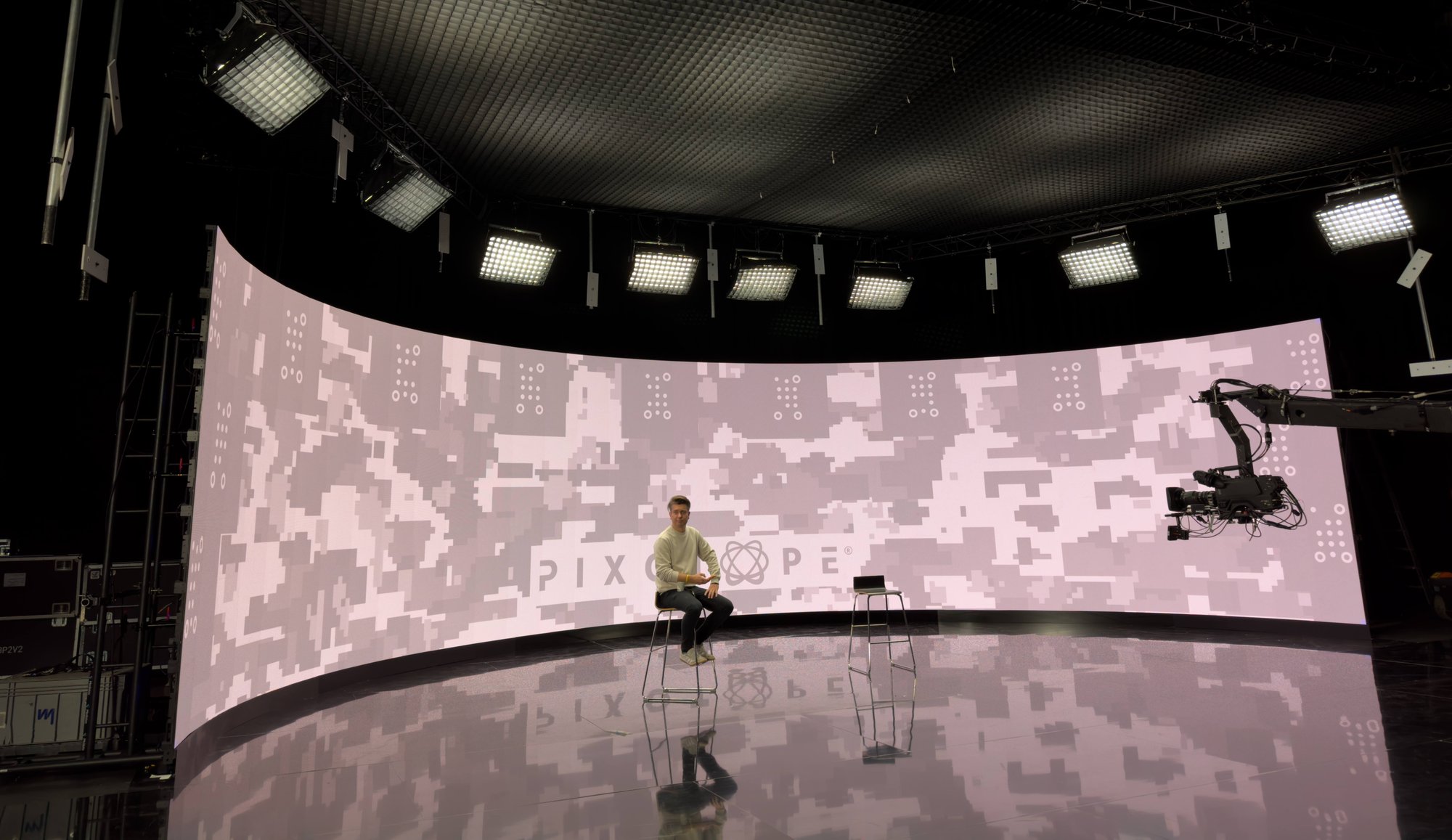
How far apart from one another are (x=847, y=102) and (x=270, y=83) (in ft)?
11.6

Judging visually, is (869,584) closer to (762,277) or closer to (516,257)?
(762,277)

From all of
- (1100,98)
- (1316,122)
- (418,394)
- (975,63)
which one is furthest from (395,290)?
(1316,122)

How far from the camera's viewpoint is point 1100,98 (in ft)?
17.2

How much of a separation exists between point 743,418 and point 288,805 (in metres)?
5.46

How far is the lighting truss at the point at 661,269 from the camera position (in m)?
6.71

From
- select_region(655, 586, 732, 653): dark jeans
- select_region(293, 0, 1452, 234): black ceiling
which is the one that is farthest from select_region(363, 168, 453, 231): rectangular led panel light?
select_region(655, 586, 732, 653): dark jeans

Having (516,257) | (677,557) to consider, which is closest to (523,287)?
(516,257)

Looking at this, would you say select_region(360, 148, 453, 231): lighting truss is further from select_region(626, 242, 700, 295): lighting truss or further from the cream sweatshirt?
the cream sweatshirt

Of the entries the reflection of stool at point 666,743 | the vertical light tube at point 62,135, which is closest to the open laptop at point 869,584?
the reflection of stool at point 666,743

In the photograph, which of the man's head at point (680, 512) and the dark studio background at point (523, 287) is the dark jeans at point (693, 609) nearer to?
the man's head at point (680, 512)

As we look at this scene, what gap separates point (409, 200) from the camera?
5480mm

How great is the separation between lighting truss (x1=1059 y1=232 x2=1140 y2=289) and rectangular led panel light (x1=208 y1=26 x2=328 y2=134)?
6.20 metres

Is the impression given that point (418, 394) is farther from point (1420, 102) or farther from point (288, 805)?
point (1420, 102)

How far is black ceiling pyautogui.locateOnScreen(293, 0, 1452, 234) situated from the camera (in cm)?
431
